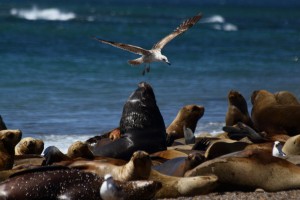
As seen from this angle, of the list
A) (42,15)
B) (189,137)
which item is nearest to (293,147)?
(189,137)

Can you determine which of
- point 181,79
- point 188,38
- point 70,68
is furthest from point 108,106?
point 188,38

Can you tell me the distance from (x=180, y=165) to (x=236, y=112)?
13.5ft

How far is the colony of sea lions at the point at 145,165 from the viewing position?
22.9ft

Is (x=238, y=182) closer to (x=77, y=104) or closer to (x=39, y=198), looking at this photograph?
(x=39, y=198)

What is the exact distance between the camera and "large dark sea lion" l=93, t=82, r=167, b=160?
9.31m

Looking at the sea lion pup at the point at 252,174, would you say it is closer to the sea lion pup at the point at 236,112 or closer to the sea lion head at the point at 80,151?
the sea lion head at the point at 80,151

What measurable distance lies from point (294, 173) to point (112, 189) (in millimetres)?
1471

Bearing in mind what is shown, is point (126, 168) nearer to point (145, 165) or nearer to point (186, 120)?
point (145, 165)

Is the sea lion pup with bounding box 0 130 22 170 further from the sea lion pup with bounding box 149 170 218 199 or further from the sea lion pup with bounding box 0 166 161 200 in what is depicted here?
the sea lion pup with bounding box 149 170 218 199

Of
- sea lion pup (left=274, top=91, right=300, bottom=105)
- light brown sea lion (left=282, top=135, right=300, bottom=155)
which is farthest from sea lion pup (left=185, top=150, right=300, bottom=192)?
sea lion pup (left=274, top=91, right=300, bottom=105)

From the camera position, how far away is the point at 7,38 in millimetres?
31484

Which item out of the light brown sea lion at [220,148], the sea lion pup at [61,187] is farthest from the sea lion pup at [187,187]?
the light brown sea lion at [220,148]

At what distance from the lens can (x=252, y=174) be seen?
24.2 ft

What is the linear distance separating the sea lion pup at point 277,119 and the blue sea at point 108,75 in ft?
5.34
